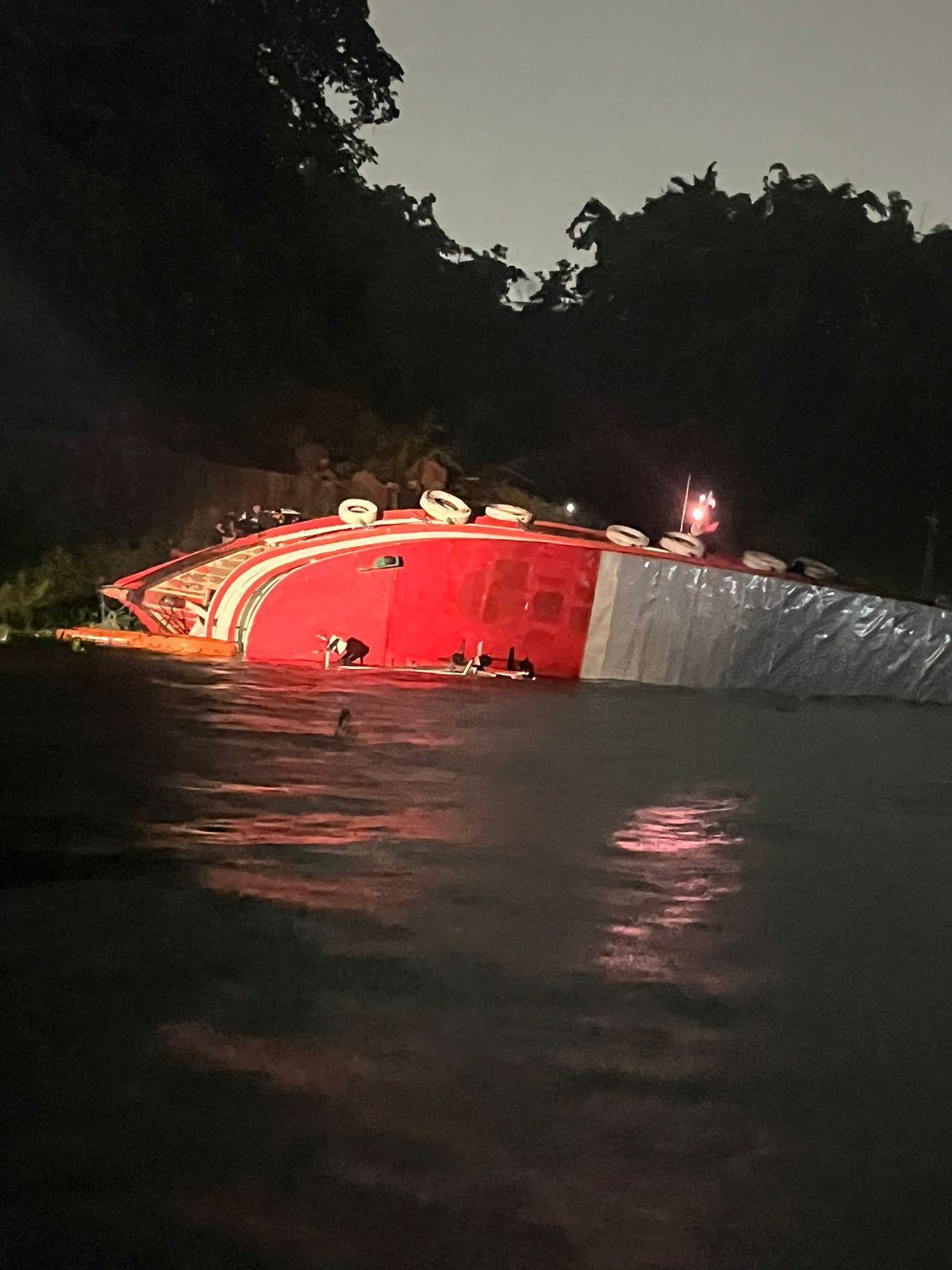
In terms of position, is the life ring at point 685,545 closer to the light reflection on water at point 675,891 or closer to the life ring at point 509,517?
the life ring at point 509,517

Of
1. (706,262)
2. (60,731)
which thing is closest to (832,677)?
(60,731)

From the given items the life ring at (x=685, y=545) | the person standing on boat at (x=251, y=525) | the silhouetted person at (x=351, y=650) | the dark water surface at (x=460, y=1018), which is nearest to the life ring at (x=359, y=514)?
the silhouetted person at (x=351, y=650)

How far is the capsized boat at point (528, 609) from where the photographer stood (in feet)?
34.3

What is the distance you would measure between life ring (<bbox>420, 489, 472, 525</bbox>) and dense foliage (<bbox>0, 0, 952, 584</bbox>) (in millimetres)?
6355

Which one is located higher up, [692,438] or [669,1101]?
[692,438]

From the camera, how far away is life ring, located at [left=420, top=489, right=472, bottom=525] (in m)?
10.6

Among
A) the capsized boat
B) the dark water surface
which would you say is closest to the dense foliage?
the capsized boat

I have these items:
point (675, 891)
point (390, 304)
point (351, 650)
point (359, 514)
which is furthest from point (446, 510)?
point (390, 304)

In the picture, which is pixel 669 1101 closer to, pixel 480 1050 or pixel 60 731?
pixel 480 1050

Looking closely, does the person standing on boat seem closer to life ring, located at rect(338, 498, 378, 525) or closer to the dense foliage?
life ring, located at rect(338, 498, 378, 525)

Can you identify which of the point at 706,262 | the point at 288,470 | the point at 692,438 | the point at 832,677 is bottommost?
the point at 832,677

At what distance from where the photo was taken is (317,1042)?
9.72ft

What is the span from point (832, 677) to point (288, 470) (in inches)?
396

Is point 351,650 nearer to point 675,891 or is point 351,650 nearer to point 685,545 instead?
point 685,545
